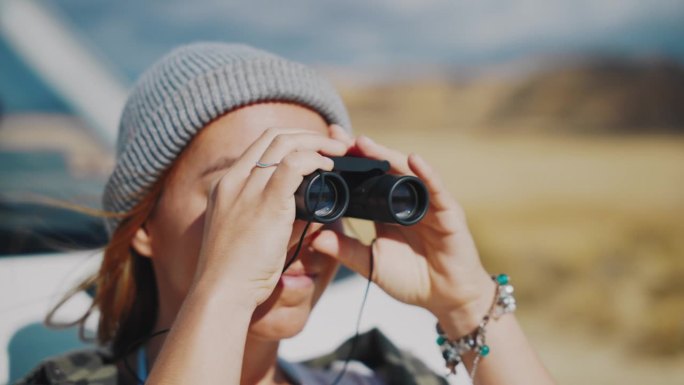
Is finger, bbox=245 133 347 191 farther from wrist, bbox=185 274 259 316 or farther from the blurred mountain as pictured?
the blurred mountain

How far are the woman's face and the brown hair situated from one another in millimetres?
147

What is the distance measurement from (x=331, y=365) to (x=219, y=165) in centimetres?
83

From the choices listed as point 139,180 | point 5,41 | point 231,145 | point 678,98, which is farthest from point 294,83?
point 678,98

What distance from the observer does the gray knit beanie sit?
1.42 meters

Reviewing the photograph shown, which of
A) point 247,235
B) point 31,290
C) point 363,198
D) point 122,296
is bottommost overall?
point 31,290

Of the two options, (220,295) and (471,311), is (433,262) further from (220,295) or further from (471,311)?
(220,295)

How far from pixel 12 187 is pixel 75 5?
1001 inches

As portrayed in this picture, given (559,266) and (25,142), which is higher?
(559,266)

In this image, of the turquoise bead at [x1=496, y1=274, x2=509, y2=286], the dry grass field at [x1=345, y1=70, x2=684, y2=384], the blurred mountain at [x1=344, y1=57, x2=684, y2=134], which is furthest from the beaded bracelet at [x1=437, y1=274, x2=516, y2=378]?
the blurred mountain at [x1=344, y1=57, x2=684, y2=134]

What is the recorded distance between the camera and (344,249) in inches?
58.6

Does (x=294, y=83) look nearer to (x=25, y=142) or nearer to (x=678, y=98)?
(x=25, y=142)

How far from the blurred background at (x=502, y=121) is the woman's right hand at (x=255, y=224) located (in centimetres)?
82

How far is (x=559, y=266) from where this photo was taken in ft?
27.2

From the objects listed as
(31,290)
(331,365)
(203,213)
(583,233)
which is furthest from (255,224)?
(583,233)
